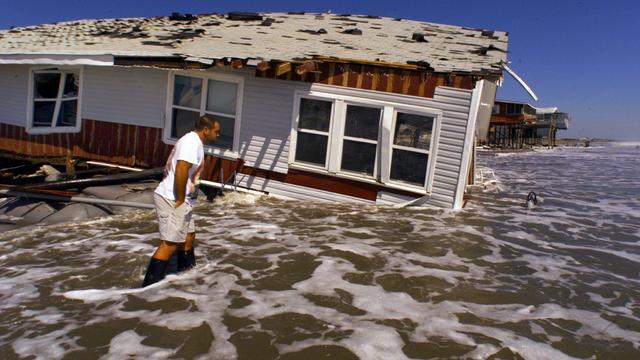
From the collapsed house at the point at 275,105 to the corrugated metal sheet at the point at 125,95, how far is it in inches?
1.2

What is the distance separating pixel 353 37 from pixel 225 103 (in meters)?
4.93

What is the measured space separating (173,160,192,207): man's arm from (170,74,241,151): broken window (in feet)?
18.5

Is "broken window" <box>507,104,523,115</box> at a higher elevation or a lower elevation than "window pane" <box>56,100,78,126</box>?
higher

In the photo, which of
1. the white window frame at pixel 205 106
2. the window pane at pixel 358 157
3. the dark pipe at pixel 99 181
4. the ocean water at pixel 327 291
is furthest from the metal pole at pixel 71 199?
the window pane at pixel 358 157

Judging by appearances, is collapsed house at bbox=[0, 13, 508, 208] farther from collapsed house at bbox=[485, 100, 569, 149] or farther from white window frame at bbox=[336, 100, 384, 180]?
collapsed house at bbox=[485, 100, 569, 149]

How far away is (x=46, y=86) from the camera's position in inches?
461

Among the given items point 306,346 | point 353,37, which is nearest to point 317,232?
point 306,346

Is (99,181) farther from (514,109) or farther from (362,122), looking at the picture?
(514,109)

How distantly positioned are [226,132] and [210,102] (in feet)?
2.60

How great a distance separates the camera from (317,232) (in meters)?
7.31

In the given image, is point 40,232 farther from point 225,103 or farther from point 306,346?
point 306,346

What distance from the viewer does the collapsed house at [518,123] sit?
47000 millimetres

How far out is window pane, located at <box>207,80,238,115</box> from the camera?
9977 millimetres

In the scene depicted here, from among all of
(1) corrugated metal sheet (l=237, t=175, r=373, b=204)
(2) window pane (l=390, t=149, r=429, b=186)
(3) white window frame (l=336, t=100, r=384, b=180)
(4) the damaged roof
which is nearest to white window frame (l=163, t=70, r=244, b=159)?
(4) the damaged roof
